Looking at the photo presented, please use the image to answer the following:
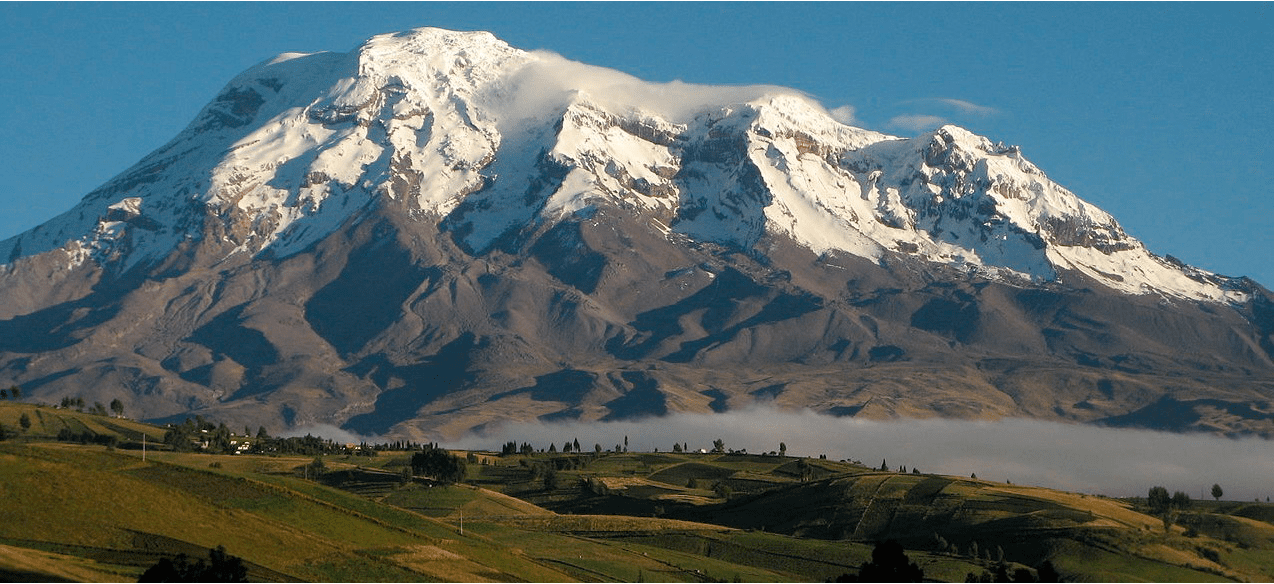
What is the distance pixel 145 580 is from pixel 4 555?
17.8 meters

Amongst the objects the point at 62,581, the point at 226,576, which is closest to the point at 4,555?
the point at 62,581

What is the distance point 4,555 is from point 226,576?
76.7 feet

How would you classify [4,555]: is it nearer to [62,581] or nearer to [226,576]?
[62,581]

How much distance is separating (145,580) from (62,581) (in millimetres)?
9056

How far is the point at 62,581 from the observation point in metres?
193

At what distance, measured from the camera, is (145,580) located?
7549 inches

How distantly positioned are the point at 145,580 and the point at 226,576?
1022 centimetres

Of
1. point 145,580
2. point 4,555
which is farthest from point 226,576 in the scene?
point 4,555

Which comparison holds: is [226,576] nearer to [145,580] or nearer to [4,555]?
[145,580]

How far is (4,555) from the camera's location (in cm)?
19800
